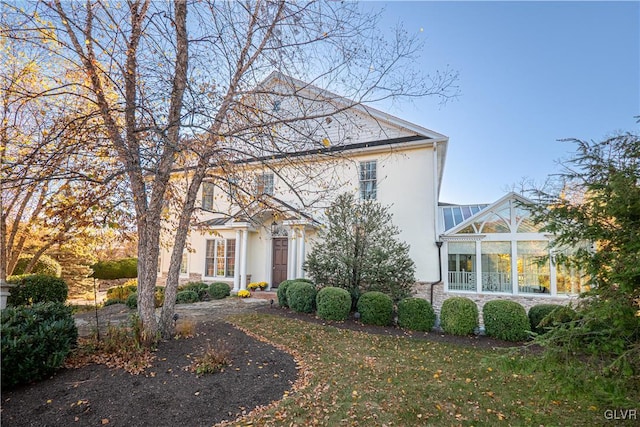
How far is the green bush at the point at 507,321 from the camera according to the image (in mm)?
7438

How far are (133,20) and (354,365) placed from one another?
7.28 metres

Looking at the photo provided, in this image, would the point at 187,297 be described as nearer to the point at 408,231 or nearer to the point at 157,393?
the point at 157,393

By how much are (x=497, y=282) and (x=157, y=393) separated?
407 inches

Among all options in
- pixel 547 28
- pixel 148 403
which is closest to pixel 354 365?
pixel 148 403

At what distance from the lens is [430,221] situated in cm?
1179

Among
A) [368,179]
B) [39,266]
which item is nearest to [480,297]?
[368,179]

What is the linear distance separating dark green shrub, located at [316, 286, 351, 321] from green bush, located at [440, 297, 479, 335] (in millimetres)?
2697

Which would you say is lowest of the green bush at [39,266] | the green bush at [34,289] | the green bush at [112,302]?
the green bush at [112,302]

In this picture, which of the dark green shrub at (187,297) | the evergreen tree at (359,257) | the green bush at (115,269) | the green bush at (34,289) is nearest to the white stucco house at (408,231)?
the evergreen tree at (359,257)

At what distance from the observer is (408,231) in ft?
39.7

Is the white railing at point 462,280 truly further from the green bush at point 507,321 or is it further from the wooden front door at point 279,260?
the wooden front door at point 279,260

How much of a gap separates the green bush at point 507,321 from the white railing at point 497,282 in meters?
2.81

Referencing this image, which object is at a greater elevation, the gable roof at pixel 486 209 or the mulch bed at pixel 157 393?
the gable roof at pixel 486 209

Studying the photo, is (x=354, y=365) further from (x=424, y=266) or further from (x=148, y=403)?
(x=424, y=266)
